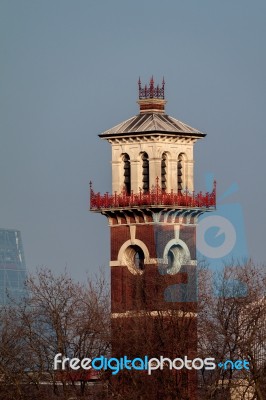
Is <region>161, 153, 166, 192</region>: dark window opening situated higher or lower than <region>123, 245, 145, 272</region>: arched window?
higher

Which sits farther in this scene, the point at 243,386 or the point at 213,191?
the point at 213,191

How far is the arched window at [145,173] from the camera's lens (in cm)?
13375

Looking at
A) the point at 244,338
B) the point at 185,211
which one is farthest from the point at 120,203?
the point at 244,338

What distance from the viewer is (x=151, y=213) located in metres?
133

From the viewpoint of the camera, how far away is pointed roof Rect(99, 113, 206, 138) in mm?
133125

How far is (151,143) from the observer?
133 metres

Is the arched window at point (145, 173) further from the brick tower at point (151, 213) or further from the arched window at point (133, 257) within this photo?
the arched window at point (133, 257)

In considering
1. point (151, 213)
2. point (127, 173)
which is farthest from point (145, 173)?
point (151, 213)

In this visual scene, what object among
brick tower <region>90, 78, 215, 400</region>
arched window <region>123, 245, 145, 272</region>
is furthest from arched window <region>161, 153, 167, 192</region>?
arched window <region>123, 245, 145, 272</region>

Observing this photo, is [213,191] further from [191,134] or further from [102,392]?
[102,392]

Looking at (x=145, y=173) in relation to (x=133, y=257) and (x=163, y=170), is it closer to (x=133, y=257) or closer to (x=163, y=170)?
(x=163, y=170)

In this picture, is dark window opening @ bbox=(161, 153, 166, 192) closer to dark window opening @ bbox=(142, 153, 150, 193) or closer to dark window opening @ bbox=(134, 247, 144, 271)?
dark window opening @ bbox=(142, 153, 150, 193)

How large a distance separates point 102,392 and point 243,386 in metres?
7.36

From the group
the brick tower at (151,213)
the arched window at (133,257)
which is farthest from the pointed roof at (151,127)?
the arched window at (133,257)
